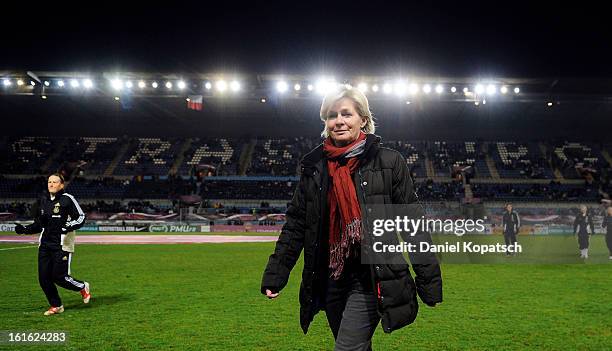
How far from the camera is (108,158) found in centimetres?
4716

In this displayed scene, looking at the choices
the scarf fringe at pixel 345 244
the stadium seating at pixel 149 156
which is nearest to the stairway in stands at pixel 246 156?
the stadium seating at pixel 149 156

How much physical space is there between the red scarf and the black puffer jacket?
49 mm

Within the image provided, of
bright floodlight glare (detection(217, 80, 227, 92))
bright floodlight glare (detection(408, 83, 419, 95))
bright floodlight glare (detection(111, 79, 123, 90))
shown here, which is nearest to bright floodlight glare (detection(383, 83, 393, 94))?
bright floodlight glare (detection(408, 83, 419, 95))

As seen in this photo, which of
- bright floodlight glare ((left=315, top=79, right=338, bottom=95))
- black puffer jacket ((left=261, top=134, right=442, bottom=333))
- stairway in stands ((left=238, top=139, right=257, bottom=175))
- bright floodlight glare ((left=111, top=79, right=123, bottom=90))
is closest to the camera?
black puffer jacket ((left=261, top=134, right=442, bottom=333))

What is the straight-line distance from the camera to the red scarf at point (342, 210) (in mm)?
3148

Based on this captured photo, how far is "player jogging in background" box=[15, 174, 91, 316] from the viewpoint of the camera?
24.9 ft

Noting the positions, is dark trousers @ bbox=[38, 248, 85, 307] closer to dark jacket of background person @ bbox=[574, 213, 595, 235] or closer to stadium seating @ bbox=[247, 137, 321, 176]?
dark jacket of background person @ bbox=[574, 213, 595, 235]

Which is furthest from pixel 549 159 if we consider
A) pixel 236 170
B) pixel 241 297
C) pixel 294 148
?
pixel 241 297

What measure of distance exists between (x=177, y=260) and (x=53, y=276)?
8650 mm

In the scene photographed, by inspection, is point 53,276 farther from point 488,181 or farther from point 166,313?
point 488,181

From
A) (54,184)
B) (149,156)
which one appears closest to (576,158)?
(149,156)

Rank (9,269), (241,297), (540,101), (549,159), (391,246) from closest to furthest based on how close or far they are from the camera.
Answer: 1. (391,246)
2. (241,297)
3. (9,269)
4. (540,101)
5. (549,159)

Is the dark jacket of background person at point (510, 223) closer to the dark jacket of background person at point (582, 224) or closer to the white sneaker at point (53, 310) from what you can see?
the dark jacket of background person at point (582, 224)

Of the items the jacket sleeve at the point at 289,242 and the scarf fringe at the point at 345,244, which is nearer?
the scarf fringe at the point at 345,244
